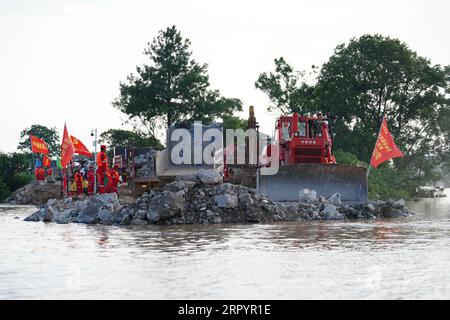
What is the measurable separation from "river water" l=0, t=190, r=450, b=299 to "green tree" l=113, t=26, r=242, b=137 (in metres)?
39.4

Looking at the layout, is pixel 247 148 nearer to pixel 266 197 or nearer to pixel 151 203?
pixel 266 197

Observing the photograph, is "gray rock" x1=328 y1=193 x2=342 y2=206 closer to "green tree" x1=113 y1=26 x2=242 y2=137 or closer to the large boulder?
the large boulder

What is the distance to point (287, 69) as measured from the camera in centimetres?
5456

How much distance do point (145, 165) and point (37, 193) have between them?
22.2 feet

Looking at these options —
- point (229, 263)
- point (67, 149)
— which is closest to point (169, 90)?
point (67, 149)

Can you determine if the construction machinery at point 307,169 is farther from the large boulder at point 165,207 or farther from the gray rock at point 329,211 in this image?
the large boulder at point 165,207

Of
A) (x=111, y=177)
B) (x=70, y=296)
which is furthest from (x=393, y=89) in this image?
(x=70, y=296)

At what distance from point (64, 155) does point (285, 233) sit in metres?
18.4

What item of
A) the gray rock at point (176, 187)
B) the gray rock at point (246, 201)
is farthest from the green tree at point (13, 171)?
the gray rock at point (246, 201)

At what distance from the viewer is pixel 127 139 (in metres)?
Answer: 57.5

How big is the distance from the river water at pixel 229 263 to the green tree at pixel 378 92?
3330 centimetres

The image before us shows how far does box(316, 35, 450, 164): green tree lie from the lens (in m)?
48.9

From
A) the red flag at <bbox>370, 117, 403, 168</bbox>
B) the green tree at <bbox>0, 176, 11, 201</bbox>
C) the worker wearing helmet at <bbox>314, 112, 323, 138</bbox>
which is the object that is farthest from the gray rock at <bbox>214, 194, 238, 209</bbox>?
the green tree at <bbox>0, 176, 11, 201</bbox>
